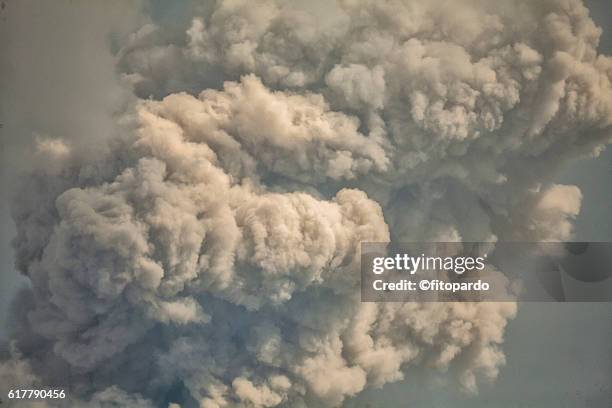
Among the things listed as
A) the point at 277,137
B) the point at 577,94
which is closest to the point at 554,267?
the point at 577,94
